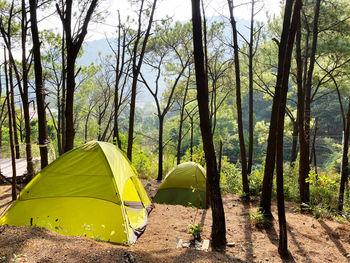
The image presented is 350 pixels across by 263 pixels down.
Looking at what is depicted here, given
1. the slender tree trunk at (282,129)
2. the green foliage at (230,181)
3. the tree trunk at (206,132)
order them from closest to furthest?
the slender tree trunk at (282,129) → the tree trunk at (206,132) → the green foliage at (230,181)

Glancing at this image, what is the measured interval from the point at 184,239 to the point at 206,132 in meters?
2.15

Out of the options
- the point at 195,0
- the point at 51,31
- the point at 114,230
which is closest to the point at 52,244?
the point at 114,230

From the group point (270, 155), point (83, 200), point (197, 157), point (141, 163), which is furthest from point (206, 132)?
point (141, 163)

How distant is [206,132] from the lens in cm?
438

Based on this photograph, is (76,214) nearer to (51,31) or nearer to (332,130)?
(51,31)

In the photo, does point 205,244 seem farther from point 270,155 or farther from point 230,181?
point 230,181

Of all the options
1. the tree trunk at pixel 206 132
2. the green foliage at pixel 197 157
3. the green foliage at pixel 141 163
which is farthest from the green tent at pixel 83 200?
the green foliage at pixel 141 163

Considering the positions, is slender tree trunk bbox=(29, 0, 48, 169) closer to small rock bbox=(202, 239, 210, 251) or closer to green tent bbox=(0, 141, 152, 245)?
green tent bbox=(0, 141, 152, 245)

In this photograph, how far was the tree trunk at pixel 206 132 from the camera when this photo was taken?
4.28 metres

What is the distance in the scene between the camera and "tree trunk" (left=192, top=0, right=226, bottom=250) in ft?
14.0

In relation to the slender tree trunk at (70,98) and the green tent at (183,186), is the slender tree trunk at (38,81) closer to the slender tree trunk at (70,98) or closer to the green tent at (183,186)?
the slender tree trunk at (70,98)

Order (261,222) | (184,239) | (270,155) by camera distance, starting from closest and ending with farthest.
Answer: (184,239) → (261,222) → (270,155)

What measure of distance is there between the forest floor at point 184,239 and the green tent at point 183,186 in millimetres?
→ 1093

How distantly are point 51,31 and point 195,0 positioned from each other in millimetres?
11022
